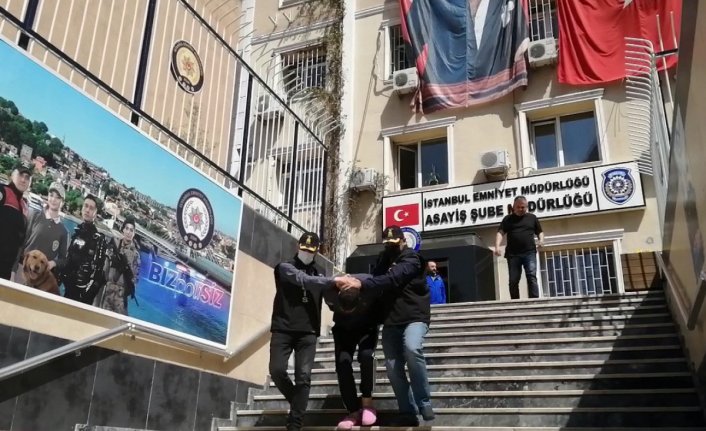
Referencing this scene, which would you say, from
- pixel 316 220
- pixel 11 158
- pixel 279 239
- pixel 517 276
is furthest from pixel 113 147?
pixel 517 276

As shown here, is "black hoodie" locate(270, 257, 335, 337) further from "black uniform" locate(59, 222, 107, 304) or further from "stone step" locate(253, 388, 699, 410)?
"black uniform" locate(59, 222, 107, 304)

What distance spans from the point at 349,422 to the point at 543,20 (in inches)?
433

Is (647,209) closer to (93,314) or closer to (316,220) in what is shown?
(316,220)

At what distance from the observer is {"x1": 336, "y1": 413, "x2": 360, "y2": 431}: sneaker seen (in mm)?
5004

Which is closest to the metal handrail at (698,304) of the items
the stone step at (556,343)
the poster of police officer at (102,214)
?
the stone step at (556,343)

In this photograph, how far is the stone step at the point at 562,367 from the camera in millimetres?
5547

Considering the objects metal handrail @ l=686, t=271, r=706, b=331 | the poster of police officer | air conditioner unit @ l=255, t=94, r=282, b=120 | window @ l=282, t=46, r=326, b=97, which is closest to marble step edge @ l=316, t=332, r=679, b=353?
metal handrail @ l=686, t=271, r=706, b=331

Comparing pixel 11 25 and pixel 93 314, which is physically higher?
pixel 11 25

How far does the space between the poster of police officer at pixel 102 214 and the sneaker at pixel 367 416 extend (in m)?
2.09

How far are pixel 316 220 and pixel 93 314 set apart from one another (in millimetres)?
5147

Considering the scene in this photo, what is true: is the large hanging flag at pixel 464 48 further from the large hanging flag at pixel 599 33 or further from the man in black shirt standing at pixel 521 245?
the man in black shirt standing at pixel 521 245

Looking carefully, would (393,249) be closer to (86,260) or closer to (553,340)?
(553,340)

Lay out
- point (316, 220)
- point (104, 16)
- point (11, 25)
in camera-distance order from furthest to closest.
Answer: point (316, 220)
point (104, 16)
point (11, 25)

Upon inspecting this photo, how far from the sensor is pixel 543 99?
41.3ft
